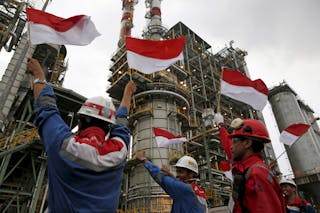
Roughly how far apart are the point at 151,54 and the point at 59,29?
2.78 metres

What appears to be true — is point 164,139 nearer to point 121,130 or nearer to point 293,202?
point 293,202

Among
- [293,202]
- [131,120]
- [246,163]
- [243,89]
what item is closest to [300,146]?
[131,120]

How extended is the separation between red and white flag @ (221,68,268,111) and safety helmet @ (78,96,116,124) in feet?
19.8

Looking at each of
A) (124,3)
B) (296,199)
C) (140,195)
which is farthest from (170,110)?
(124,3)

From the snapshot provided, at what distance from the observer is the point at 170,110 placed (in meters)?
22.6

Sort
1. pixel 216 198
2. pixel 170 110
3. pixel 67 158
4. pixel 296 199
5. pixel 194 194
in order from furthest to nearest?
pixel 170 110
pixel 216 198
pixel 296 199
pixel 194 194
pixel 67 158

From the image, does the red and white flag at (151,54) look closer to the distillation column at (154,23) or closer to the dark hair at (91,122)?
the dark hair at (91,122)

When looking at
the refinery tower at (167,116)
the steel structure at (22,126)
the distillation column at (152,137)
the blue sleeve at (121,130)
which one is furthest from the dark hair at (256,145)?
the distillation column at (152,137)

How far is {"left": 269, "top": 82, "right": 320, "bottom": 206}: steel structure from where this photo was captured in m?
26.4

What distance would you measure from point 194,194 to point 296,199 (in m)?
3.65

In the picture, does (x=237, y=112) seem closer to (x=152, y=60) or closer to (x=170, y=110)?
(x=170, y=110)

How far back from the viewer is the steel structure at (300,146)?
26.4 metres

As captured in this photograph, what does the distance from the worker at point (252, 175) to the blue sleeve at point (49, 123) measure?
176cm

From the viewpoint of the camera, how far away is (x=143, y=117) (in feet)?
72.9
